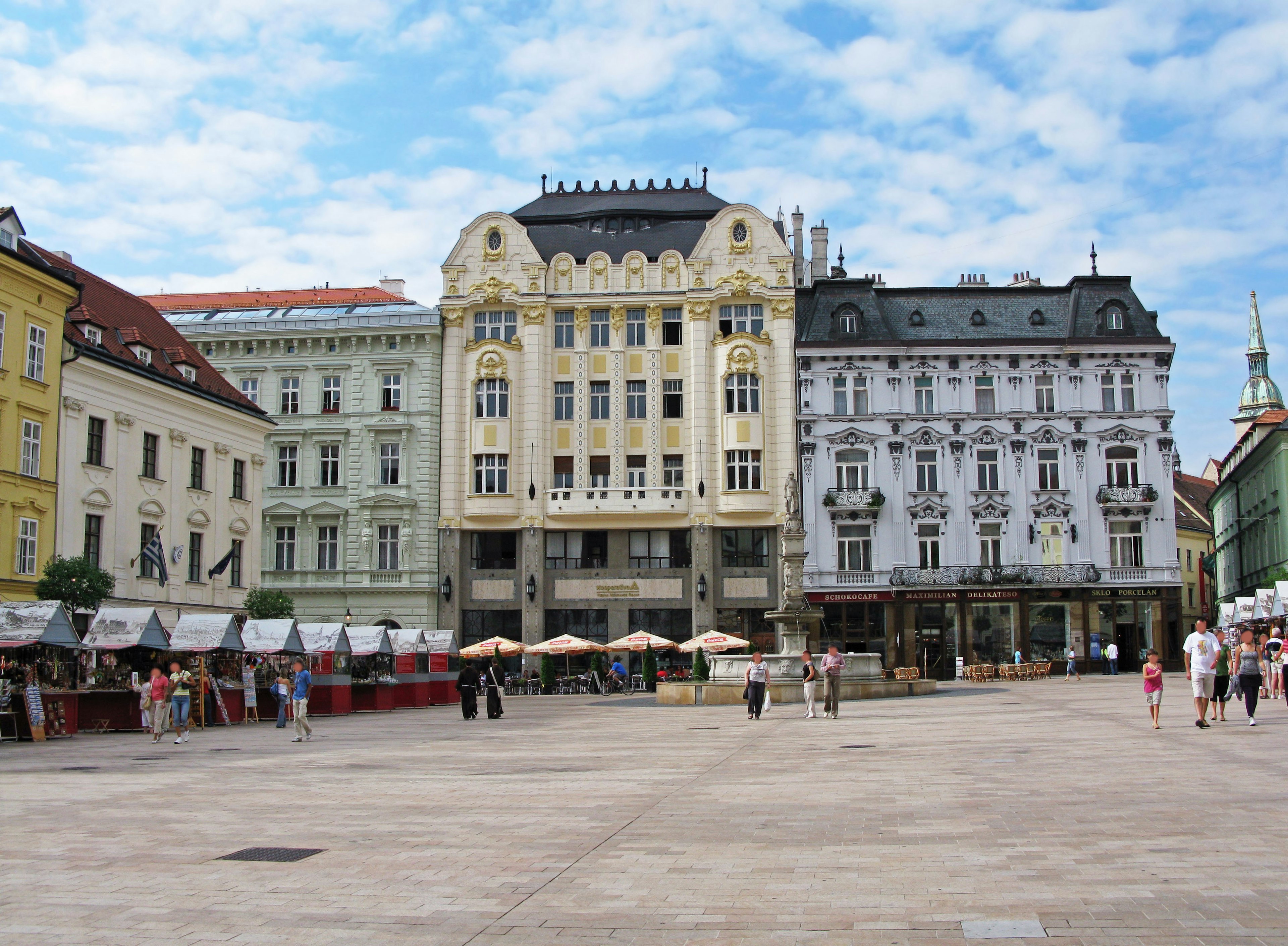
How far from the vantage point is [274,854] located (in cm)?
1105

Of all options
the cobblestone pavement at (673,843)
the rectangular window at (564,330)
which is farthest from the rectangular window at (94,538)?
the rectangular window at (564,330)

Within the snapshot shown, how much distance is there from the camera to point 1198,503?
350ft

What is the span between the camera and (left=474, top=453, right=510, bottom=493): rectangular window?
61.9 m

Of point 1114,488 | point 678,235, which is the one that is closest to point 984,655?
point 1114,488

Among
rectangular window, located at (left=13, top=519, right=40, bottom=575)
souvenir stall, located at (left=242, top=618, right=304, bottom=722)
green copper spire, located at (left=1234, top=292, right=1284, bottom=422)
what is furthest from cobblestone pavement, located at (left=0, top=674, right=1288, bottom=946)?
green copper spire, located at (left=1234, top=292, right=1284, bottom=422)

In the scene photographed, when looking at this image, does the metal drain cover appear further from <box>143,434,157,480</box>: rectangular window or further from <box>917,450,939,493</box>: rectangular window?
<box>917,450,939,493</box>: rectangular window

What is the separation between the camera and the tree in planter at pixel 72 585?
35.1 metres

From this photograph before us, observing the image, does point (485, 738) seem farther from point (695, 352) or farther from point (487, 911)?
point (695, 352)

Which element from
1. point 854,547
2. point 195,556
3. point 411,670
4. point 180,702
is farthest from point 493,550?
point 180,702

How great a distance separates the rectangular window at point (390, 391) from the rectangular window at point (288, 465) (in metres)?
4.99

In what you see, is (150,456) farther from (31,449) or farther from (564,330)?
(564,330)

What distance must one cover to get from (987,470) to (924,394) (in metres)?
4.83

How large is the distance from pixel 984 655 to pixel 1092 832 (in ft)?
169

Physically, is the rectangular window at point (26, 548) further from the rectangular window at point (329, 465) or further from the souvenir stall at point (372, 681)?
the rectangular window at point (329, 465)
